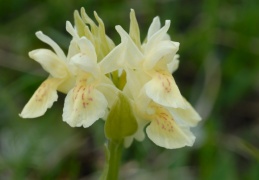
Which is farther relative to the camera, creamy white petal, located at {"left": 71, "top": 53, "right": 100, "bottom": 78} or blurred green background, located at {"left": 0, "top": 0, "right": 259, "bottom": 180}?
blurred green background, located at {"left": 0, "top": 0, "right": 259, "bottom": 180}

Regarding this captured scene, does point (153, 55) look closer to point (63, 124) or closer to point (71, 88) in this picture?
point (71, 88)

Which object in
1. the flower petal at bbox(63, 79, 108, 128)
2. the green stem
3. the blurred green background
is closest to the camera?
the flower petal at bbox(63, 79, 108, 128)

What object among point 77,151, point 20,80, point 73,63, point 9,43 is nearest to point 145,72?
point 73,63

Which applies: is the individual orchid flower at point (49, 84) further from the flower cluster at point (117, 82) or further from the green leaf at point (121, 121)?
the green leaf at point (121, 121)

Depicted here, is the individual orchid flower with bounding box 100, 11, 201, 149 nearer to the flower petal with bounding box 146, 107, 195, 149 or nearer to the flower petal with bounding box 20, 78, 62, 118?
the flower petal with bounding box 146, 107, 195, 149

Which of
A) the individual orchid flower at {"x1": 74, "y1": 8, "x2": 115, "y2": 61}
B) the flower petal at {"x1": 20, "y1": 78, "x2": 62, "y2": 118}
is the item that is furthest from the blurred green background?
the individual orchid flower at {"x1": 74, "y1": 8, "x2": 115, "y2": 61}
